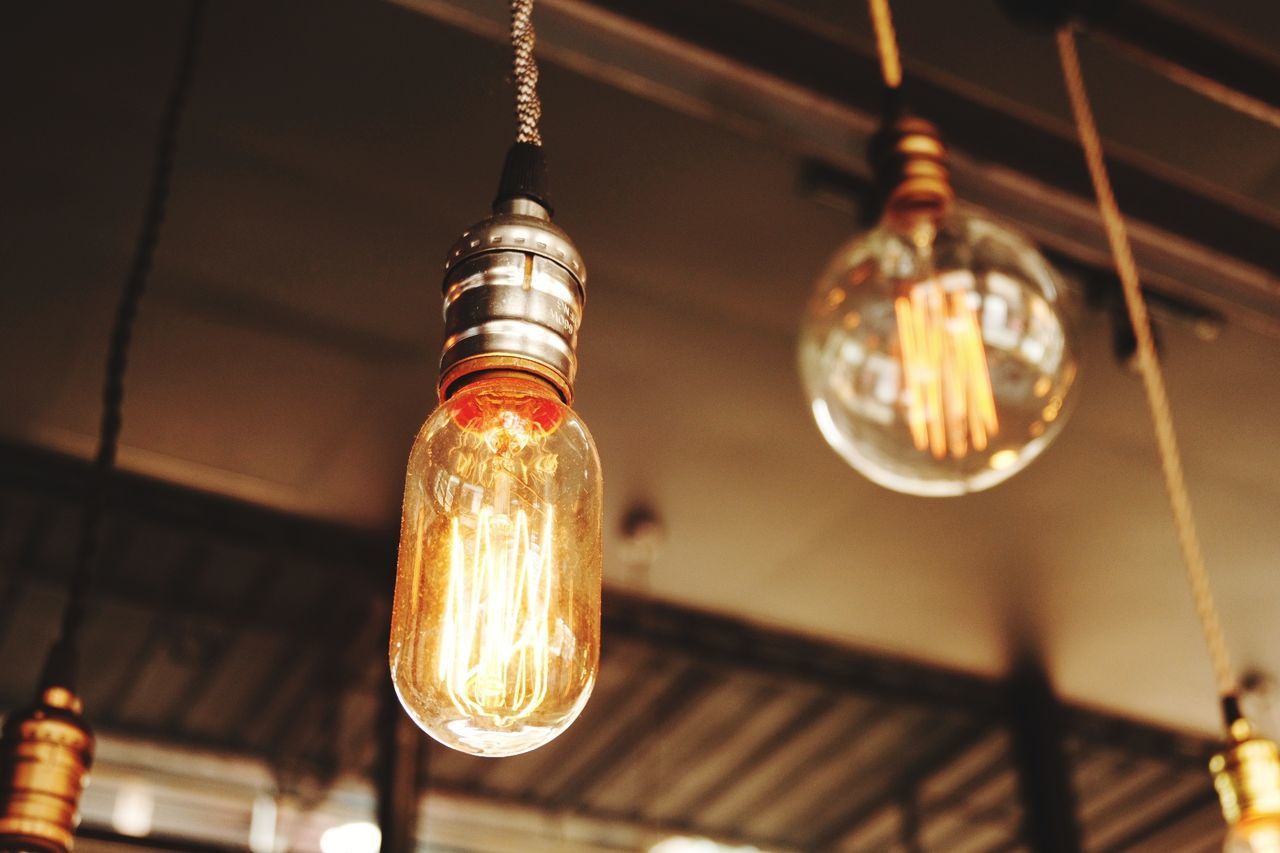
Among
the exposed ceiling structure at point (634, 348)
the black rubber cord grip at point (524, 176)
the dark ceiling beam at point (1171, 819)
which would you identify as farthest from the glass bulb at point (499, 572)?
the dark ceiling beam at point (1171, 819)

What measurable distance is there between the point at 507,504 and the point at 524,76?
0.28 metres

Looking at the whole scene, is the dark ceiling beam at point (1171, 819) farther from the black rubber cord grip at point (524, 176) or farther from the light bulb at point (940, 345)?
the black rubber cord grip at point (524, 176)

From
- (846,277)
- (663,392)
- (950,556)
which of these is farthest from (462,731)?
(950,556)

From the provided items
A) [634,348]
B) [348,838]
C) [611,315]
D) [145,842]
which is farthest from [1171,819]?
[145,842]

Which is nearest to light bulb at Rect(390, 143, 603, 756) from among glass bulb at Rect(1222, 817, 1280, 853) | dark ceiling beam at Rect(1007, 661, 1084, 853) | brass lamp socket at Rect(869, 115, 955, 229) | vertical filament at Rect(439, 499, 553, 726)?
vertical filament at Rect(439, 499, 553, 726)

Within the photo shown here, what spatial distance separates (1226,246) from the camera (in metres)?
3.13

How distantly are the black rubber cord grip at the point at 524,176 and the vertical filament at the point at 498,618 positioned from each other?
0.65 ft

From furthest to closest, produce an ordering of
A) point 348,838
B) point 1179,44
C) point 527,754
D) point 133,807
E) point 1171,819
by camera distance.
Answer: point 348,838 < point 1171,819 < point 133,807 < point 527,754 < point 1179,44

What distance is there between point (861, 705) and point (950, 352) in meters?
5.05

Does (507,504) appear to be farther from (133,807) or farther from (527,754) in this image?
(133,807)

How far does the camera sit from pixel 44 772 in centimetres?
98

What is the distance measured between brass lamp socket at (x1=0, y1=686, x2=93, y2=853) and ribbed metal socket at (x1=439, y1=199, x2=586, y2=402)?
47 centimetres

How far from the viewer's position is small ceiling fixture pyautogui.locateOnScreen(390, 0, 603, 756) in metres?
0.77

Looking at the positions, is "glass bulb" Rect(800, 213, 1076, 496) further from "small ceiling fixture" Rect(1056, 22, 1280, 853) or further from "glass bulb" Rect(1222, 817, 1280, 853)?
Answer: "glass bulb" Rect(1222, 817, 1280, 853)
